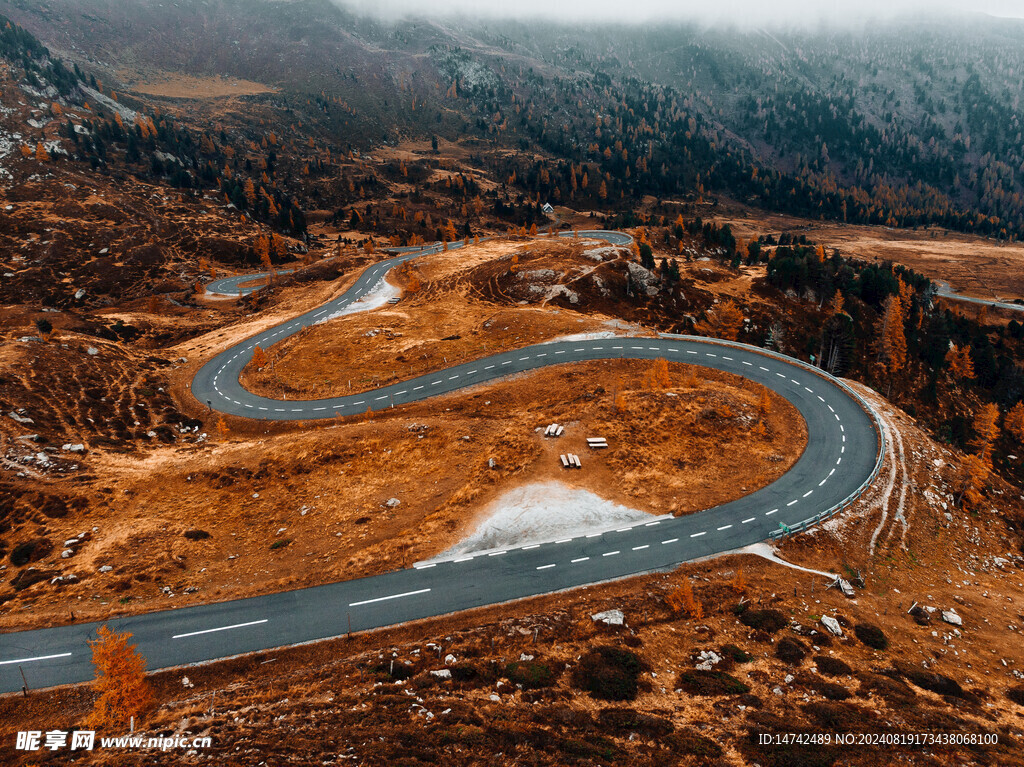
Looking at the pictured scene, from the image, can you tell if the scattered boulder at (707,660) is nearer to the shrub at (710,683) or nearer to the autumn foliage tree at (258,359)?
the shrub at (710,683)

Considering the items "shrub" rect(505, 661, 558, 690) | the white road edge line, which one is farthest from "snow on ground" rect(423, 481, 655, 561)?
"shrub" rect(505, 661, 558, 690)

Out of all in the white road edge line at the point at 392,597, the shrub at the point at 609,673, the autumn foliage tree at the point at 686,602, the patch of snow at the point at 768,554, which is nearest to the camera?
the shrub at the point at 609,673

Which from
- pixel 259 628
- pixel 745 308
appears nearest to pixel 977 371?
pixel 745 308

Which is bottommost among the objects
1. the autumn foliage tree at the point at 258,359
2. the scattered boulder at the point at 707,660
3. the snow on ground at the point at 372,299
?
the scattered boulder at the point at 707,660

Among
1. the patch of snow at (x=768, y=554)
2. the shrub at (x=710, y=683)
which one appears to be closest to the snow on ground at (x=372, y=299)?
the patch of snow at (x=768, y=554)

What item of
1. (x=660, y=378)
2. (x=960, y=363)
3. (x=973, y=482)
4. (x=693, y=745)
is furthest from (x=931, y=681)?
(x=960, y=363)

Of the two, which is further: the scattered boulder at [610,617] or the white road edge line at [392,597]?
the white road edge line at [392,597]

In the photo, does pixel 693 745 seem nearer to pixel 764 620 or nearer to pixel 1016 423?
pixel 764 620

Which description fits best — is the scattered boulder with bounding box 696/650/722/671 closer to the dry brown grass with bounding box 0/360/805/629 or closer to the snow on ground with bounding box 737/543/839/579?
the snow on ground with bounding box 737/543/839/579
